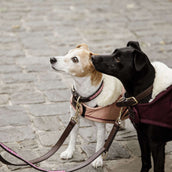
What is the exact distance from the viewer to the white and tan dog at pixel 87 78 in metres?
3.70

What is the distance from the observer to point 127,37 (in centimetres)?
730

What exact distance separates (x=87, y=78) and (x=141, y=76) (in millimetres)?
613

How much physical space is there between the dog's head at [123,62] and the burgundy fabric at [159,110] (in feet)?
0.96

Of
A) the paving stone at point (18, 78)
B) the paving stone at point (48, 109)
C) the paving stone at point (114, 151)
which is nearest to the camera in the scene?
the paving stone at point (114, 151)

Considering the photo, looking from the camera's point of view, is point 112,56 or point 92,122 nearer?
point 112,56

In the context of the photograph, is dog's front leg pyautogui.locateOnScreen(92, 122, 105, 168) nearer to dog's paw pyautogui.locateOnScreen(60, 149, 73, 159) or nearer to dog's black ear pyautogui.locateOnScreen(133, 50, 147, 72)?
dog's paw pyautogui.locateOnScreen(60, 149, 73, 159)

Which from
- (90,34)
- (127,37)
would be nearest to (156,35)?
(127,37)

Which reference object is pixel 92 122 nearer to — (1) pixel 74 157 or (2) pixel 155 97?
(1) pixel 74 157

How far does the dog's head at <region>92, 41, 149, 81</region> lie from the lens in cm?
332

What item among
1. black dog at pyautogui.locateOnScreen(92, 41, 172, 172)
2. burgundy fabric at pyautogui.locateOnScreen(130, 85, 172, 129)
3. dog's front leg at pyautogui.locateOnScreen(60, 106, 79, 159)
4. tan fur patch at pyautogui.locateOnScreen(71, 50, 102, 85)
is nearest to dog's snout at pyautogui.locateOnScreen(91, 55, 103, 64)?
black dog at pyautogui.locateOnScreen(92, 41, 172, 172)

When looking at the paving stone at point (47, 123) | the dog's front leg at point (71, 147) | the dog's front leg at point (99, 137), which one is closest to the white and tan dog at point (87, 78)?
the dog's front leg at point (99, 137)

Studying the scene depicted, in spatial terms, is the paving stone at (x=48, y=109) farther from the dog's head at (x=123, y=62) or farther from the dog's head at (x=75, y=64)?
the dog's head at (x=123, y=62)

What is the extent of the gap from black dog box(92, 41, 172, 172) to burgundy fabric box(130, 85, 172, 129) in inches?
1.0

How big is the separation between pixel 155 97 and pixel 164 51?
143 inches
